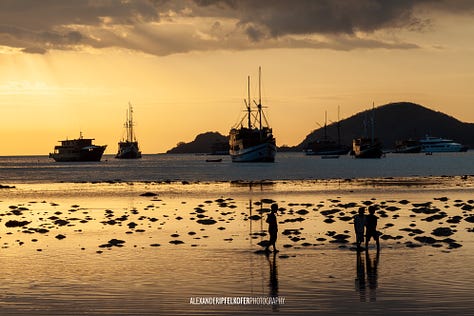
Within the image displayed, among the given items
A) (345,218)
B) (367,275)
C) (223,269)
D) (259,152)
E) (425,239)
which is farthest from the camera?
(259,152)

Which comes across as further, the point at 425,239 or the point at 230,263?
the point at 425,239

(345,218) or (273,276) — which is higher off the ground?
(345,218)

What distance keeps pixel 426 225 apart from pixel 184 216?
15825 mm

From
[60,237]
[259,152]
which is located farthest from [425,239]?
[259,152]

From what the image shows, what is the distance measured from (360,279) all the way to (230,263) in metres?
5.60

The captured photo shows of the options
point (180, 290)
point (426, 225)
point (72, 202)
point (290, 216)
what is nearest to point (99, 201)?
point (72, 202)

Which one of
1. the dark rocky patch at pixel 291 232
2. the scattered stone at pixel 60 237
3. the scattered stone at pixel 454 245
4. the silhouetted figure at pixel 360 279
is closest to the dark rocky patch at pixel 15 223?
the scattered stone at pixel 60 237

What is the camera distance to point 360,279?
2367 centimetres

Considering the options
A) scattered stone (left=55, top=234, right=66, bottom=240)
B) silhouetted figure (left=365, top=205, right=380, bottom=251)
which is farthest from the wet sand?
silhouetted figure (left=365, top=205, right=380, bottom=251)

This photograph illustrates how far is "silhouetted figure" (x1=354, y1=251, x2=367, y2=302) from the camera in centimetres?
2131

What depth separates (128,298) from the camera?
2130 cm

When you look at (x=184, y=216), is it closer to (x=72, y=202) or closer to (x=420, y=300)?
(x=72, y=202)

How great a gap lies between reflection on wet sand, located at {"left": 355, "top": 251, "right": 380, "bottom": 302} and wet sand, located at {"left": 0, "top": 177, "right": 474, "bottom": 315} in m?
0.04

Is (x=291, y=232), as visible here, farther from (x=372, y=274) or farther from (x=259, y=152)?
(x=259, y=152)
